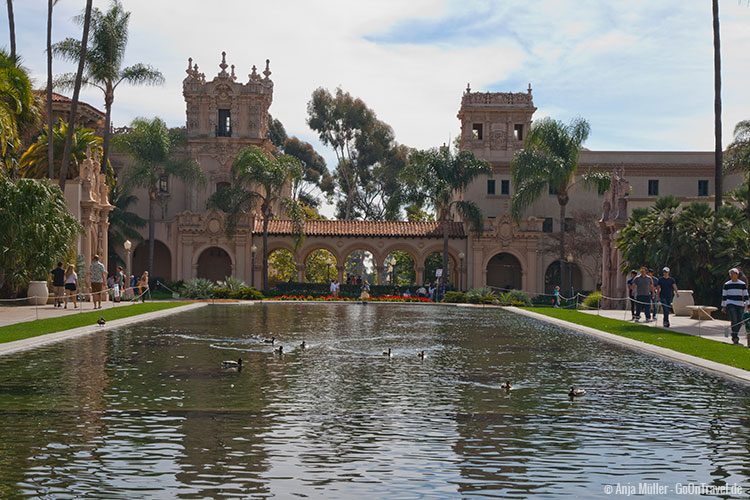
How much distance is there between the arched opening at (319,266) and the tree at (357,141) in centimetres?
667

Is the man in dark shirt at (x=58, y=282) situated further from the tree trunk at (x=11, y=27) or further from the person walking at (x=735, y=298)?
the person walking at (x=735, y=298)

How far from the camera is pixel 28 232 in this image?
35.9 meters

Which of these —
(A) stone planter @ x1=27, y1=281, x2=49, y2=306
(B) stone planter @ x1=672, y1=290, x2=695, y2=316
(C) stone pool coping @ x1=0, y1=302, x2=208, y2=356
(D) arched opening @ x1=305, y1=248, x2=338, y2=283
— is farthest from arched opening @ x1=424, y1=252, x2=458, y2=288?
(C) stone pool coping @ x1=0, y1=302, x2=208, y2=356

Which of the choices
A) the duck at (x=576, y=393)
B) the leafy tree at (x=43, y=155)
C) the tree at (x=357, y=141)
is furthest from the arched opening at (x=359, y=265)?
the duck at (x=576, y=393)

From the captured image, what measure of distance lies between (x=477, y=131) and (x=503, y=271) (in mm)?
10768

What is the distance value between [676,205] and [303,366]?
1031 inches

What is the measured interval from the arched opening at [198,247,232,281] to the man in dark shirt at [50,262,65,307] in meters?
31.6

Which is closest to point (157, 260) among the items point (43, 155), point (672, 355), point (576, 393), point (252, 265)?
point (252, 265)

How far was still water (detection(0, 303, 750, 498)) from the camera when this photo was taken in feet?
26.5

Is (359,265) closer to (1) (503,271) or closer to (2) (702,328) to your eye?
(1) (503,271)

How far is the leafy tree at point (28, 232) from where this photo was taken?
35.7 meters

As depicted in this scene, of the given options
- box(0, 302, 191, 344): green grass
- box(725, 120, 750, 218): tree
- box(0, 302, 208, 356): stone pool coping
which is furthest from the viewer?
box(725, 120, 750, 218): tree

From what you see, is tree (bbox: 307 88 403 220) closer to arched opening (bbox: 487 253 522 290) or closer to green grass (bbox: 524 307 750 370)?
arched opening (bbox: 487 253 522 290)

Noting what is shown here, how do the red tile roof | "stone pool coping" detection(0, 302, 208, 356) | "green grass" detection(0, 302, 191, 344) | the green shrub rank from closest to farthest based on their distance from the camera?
"stone pool coping" detection(0, 302, 208, 356), "green grass" detection(0, 302, 191, 344), the green shrub, the red tile roof
